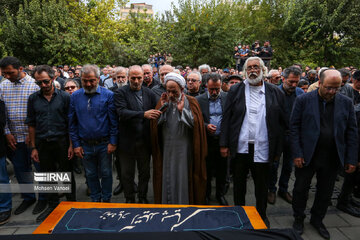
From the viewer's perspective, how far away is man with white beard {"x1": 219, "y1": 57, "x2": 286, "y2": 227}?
2984 millimetres

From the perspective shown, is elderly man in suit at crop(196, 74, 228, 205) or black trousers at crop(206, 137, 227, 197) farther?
black trousers at crop(206, 137, 227, 197)

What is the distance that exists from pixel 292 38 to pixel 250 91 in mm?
18083

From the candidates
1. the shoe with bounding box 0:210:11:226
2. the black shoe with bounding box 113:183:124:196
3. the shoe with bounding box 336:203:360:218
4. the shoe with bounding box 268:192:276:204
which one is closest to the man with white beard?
the shoe with bounding box 268:192:276:204

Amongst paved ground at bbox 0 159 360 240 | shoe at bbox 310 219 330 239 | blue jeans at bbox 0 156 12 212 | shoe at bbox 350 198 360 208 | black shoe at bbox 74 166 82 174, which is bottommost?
paved ground at bbox 0 159 360 240

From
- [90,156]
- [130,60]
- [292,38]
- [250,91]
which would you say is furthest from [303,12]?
[90,156]

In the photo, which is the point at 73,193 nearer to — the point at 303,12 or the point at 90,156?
the point at 90,156

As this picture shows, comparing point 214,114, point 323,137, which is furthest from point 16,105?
point 323,137

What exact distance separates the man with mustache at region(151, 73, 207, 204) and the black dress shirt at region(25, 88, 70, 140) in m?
1.42

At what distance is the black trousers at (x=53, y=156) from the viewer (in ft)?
11.5

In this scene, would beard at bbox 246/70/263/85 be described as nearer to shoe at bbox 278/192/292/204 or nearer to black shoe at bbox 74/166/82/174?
shoe at bbox 278/192/292/204

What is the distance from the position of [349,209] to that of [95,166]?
3.90 metres

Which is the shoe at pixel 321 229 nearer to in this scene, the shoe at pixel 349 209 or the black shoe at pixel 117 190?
the shoe at pixel 349 209

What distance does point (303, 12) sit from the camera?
1792cm

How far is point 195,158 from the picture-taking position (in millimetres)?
3137
